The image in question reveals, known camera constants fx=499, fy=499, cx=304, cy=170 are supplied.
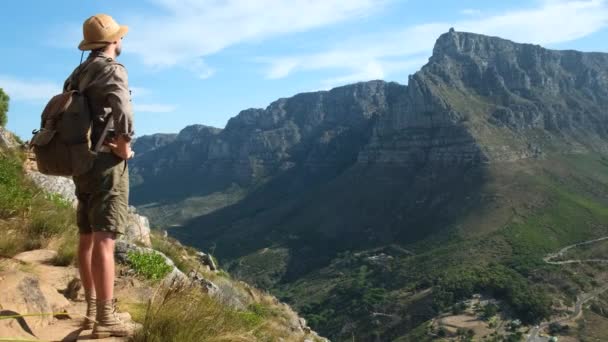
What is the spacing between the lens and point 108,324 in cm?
423

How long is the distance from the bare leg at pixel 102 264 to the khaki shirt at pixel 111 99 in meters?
0.88

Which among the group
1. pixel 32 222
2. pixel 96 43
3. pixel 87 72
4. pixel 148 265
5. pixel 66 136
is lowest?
pixel 148 265

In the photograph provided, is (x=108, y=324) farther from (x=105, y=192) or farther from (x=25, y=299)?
(x=105, y=192)

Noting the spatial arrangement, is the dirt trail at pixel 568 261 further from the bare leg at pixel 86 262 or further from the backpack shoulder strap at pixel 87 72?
the backpack shoulder strap at pixel 87 72

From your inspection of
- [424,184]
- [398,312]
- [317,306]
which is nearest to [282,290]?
[317,306]

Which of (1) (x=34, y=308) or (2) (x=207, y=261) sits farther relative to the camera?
(2) (x=207, y=261)

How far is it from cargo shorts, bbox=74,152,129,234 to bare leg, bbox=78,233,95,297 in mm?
284

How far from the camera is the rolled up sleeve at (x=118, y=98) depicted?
4195 millimetres

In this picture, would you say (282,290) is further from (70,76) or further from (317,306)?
(70,76)

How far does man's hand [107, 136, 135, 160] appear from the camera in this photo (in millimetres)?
4227

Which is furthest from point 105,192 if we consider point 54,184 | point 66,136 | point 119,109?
point 54,184

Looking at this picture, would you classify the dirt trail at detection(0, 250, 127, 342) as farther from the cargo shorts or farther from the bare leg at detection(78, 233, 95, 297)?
the cargo shorts

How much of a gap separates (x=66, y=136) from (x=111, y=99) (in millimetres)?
480

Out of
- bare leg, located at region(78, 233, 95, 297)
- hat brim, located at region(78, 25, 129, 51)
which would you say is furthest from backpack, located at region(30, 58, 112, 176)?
bare leg, located at region(78, 233, 95, 297)
